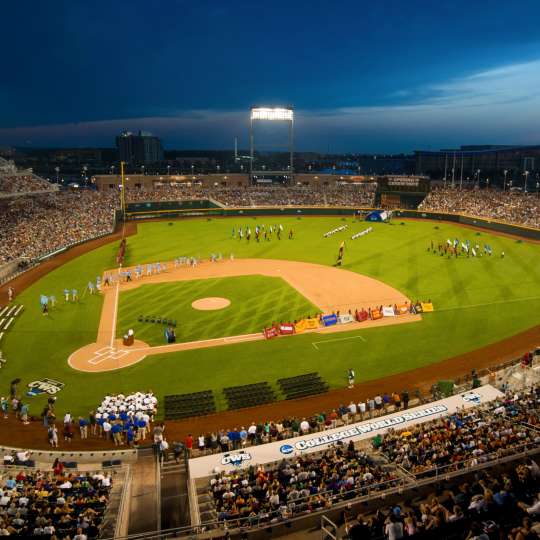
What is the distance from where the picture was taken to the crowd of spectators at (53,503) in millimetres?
12234

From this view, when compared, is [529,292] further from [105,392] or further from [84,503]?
[84,503]

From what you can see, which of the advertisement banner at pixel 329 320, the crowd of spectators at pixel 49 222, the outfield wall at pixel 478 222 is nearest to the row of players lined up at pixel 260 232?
the crowd of spectators at pixel 49 222

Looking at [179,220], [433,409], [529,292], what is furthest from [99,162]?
[433,409]

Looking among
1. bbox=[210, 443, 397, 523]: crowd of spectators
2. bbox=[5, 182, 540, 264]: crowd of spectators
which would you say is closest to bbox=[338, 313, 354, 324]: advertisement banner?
bbox=[210, 443, 397, 523]: crowd of spectators

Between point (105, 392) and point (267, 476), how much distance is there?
488 inches

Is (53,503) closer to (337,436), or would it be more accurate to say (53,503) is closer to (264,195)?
(337,436)

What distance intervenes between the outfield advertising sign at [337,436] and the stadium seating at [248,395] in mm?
4913

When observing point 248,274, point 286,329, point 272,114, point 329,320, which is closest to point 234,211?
point 272,114

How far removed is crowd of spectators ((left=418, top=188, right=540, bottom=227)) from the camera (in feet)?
244

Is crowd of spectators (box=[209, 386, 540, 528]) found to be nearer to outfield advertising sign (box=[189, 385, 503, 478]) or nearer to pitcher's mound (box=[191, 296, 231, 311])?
outfield advertising sign (box=[189, 385, 503, 478])

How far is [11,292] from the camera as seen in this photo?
39.5 metres

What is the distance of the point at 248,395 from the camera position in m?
24.4

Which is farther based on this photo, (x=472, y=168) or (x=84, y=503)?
(x=472, y=168)

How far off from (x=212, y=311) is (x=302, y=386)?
1306 cm
